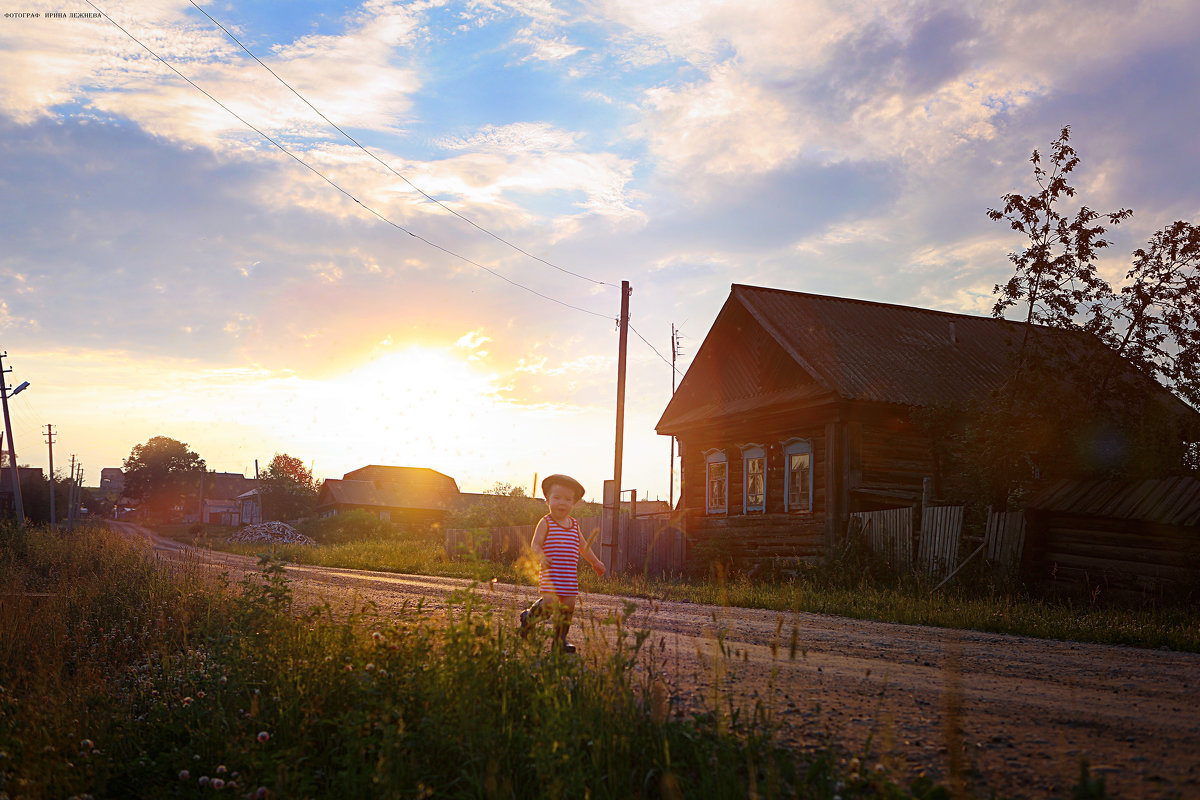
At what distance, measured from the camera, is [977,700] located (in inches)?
200

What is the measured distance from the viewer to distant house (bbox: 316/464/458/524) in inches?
2717

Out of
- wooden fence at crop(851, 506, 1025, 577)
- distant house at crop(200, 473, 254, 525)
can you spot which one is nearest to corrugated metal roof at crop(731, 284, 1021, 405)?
wooden fence at crop(851, 506, 1025, 577)

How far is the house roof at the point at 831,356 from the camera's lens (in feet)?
60.2

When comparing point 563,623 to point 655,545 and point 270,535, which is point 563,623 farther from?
point 270,535

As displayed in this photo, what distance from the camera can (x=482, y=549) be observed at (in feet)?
92.2

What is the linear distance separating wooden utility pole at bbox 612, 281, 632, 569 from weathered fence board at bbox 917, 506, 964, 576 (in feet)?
28.9

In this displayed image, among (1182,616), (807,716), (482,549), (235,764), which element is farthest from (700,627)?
(482,549)

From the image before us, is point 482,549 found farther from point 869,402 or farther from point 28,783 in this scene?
point 28,783

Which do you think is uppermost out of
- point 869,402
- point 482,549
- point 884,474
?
point 869,402

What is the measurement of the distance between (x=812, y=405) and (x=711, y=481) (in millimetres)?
5130

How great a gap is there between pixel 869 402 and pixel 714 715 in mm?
14462

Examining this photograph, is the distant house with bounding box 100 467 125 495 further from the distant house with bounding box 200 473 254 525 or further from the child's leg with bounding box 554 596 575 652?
the child's leg with bounding box 554 596 575 652

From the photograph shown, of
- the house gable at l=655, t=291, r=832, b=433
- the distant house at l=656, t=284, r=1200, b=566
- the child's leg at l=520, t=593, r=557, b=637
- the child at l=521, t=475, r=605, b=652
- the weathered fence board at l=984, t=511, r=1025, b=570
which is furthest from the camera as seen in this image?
the house gable at l=655, t=291, r=832, b=433

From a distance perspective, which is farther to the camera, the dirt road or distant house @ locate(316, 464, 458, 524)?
distant house @ locate(316, 464, 458, 524)
